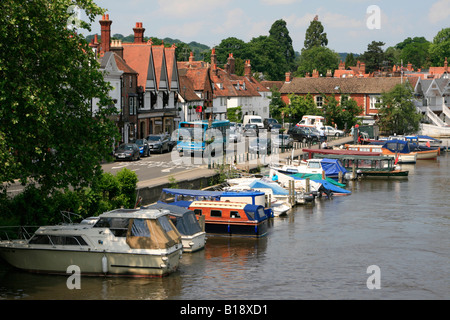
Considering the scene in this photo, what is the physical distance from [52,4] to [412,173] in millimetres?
55068

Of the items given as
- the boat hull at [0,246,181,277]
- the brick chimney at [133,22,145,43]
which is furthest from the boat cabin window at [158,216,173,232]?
the brick chimney at [133,22,145,43]

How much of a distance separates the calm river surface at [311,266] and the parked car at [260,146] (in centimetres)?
1873

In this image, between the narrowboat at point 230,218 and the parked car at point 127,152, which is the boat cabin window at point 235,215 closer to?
the narrowboat at point 230,218

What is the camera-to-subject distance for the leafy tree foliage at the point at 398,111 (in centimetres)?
10662

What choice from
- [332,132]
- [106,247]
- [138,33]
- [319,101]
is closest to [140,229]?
[106,247]

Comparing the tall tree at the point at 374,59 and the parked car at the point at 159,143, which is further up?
the tall tree at the point at 374,59

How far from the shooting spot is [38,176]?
28781 millimetres

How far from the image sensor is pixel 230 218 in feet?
129

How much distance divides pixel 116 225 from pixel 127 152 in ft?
105

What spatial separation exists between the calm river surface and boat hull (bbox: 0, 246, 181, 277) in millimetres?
345

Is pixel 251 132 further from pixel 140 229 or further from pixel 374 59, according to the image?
pixel 374 59

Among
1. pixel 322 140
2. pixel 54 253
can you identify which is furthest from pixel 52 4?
pixel 322 140

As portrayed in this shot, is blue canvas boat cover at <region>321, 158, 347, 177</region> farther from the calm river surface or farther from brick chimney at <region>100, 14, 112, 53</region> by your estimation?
brick chimney at <region>100, 14, 112, 53</region>

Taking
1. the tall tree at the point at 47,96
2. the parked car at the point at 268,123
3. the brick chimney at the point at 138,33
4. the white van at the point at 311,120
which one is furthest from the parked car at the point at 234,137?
the tall tree at the point at 47,96
